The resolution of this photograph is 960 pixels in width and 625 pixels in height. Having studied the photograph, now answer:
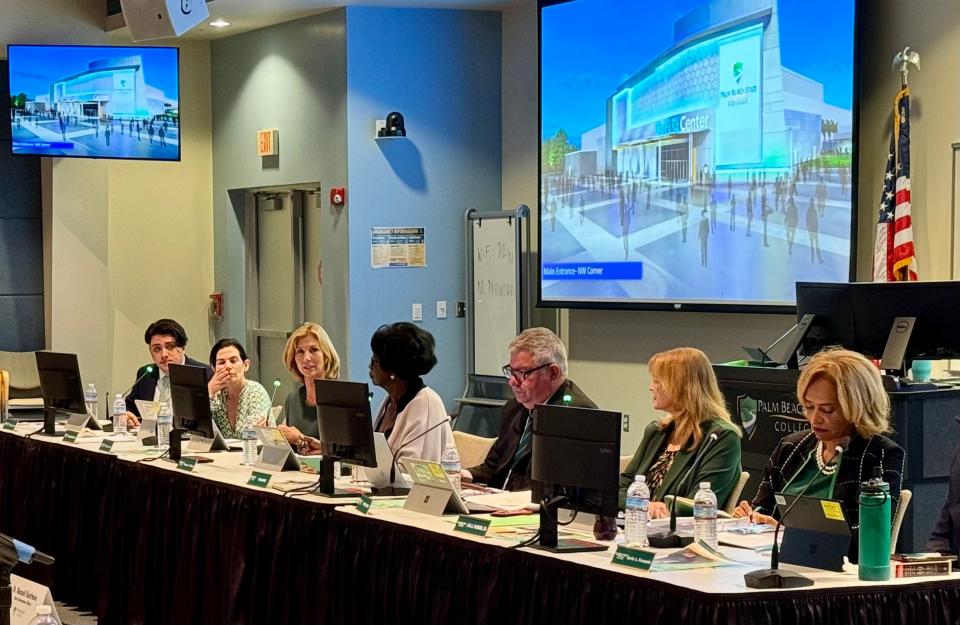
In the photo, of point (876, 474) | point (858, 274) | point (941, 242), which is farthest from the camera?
point (858, 274)

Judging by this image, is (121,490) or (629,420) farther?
(629,420)

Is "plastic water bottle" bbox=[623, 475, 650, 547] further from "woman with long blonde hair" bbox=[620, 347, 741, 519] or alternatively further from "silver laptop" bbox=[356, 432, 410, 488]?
"silver laptop" bbox=[356, 432, 410, 488]

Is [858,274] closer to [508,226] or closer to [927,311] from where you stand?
[927,311]

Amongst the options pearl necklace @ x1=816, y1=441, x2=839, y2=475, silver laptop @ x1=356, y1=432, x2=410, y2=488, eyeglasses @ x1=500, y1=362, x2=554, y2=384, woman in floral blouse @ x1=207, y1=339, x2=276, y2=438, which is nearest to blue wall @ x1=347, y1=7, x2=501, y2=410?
woman in floral blouse @ x1=207, y1=339, x2=276, y2=438

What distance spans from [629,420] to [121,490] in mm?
3465

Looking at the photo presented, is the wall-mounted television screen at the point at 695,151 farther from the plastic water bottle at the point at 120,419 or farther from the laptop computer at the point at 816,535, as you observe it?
the laptop computer at the point at 816,535

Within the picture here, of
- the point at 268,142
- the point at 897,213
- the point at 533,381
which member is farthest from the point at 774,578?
→ the point at 268,142

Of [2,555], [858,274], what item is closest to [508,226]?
[858,274]

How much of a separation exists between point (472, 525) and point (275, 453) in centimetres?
149

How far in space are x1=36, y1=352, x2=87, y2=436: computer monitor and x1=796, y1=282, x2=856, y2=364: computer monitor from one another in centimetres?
324

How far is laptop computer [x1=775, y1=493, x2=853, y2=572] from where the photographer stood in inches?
130

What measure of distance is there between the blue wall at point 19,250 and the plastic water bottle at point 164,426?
4642 mm

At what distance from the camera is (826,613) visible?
125 inches

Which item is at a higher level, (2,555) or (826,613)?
(2,555)
